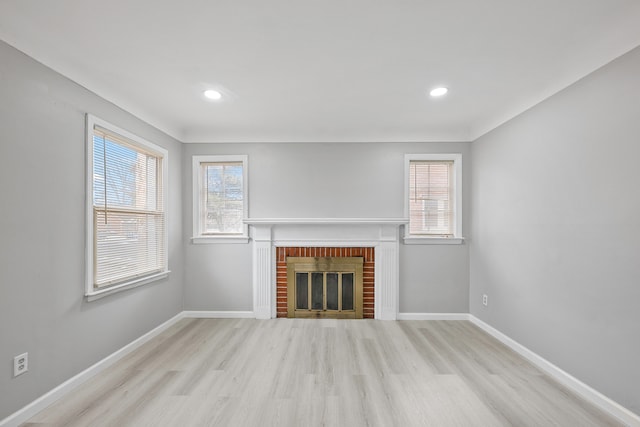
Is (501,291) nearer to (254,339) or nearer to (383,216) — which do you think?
(383,216)

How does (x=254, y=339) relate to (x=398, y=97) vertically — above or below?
below

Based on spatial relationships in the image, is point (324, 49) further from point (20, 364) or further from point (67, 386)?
point (67, 386)

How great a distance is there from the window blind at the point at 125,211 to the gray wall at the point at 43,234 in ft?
0.56

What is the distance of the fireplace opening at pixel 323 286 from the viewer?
3.88m

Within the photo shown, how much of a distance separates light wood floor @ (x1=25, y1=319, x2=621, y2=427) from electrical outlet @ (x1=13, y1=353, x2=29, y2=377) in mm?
353

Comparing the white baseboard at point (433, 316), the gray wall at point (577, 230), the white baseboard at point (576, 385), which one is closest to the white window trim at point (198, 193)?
the white baseboard at point (433, 316)

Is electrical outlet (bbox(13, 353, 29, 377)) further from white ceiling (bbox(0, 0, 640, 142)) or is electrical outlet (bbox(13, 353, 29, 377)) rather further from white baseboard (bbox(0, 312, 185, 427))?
white ceiling (bbox(0, 0, 640, 142))

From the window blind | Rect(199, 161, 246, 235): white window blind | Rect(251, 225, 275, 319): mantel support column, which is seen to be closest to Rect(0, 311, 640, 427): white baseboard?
the window blind

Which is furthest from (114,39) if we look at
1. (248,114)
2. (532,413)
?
(532,413)

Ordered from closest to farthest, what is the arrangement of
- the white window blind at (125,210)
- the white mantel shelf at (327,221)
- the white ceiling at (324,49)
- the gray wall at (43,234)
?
1. the white ceiling at (324,49)
2. the gray wall at (43,234)
3. the white window blind at (125,210)
4. the white mantel shelf at (327,221)

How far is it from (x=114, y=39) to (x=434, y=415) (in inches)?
127

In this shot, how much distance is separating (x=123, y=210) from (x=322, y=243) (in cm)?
223

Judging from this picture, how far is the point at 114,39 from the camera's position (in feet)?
6.26

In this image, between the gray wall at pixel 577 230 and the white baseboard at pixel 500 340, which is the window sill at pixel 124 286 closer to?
the white baseboard at pixel 500 340
